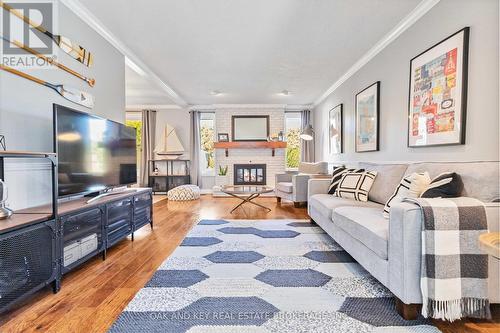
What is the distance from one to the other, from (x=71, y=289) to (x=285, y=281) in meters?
1.51

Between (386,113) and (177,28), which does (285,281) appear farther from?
(177,28)

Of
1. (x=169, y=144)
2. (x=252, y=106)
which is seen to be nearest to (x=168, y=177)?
(x=169, y=144)

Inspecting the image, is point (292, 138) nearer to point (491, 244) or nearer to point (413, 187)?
point (413, 187)

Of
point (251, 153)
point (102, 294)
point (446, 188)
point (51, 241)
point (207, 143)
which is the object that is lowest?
point (102, 294)

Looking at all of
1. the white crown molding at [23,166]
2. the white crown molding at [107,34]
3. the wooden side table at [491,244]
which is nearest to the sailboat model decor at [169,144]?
the white crown molding at [107,34]

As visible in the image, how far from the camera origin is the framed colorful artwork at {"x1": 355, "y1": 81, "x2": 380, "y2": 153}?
3.48 metres

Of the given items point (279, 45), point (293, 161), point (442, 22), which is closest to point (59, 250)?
point (279, 45)

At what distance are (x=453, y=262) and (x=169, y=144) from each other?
650cm

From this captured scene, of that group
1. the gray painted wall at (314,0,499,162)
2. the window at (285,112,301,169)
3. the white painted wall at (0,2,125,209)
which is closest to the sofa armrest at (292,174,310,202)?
the gray painted wall at (314,0,499,162)

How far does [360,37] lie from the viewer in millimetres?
3162

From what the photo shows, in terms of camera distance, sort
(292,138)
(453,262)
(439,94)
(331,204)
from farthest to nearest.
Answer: (292,138) < (331,204) < (439,94) < (453,262)

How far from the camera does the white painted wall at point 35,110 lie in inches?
75.6

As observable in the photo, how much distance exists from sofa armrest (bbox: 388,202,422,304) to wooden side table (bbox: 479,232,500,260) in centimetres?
41

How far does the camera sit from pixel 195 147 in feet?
22.9
